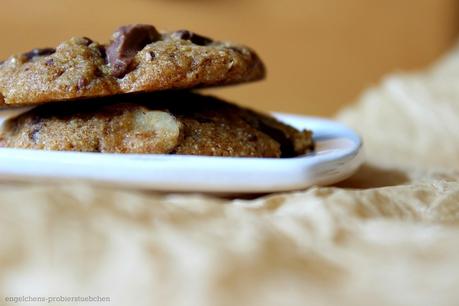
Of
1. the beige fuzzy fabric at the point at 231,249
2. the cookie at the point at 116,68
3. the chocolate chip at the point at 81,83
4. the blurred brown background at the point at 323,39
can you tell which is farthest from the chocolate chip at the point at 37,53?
the blurred brown background at the point at 323,39

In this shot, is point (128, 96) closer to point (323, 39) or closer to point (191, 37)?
point (191, 37)

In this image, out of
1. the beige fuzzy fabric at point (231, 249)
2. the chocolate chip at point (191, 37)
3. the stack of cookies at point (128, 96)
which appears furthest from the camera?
the chocolate chip at point (191, 37)

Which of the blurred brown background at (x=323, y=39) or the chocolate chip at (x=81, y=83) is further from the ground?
the chocolate chip at (x=81, y=83)

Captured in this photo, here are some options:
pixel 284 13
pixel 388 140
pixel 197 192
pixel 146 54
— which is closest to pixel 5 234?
pixel 197 192

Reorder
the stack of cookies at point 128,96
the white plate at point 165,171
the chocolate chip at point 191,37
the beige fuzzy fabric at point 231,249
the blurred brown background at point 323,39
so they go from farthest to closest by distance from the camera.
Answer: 1. the blurred brown background at point 323,39
2. the chocolate chip at point 191,37
3. the stack of cookies at point 128,96
4. the white plate at point 165,171
5. the beige fuzzy fabric at point 231,249

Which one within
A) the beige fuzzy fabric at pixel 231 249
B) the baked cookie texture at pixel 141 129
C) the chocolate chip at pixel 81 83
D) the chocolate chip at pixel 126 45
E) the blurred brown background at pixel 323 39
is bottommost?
the blurred brown background at pixel 323 39

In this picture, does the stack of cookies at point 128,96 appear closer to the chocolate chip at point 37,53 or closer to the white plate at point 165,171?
the chocolate chip at point 37,53

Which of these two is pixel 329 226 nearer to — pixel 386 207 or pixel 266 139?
pixel 386 207
